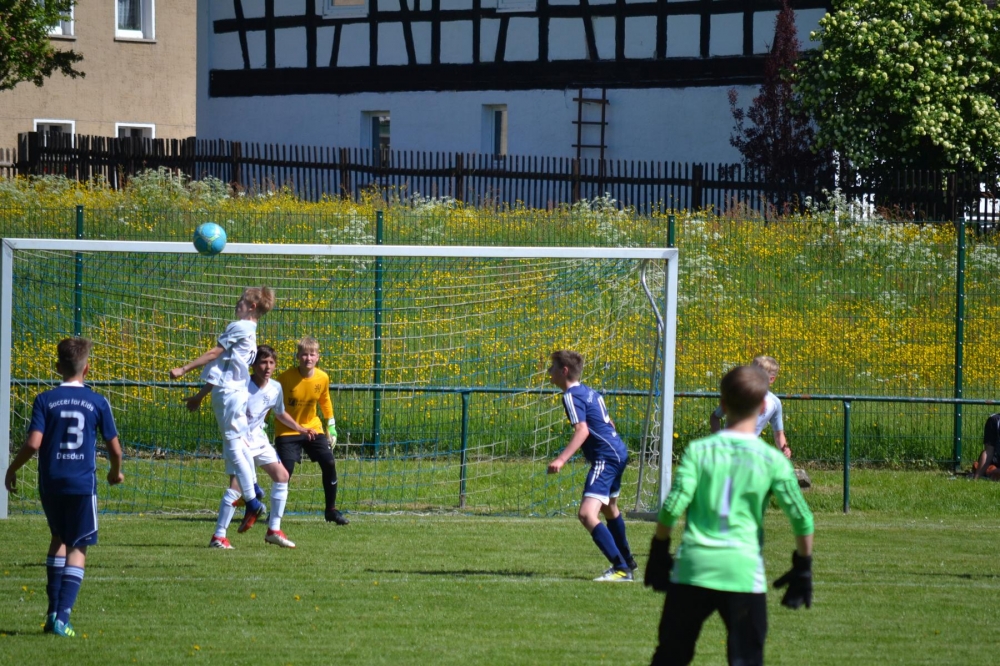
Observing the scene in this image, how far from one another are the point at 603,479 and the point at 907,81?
1564 centimetres

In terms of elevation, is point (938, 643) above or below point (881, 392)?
below

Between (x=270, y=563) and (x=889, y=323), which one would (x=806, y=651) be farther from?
(x=889, y=323)

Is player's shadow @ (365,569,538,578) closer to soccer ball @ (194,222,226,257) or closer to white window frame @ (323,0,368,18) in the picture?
soccer ball @ (194,222,226,257)

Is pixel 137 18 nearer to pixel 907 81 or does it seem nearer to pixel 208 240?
pixel 907 81

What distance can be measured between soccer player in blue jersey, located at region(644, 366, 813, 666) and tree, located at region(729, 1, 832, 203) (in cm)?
1893

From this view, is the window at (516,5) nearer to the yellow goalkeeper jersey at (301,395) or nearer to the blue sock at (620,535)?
the yellow goalkeeper jersey at (301,395)

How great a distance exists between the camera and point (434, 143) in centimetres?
2964

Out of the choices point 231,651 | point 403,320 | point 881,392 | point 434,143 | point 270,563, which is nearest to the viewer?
point 231,651

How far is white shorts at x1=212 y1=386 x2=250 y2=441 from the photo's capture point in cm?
965

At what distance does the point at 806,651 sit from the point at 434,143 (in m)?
23.7

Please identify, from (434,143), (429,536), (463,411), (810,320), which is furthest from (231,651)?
(434,143)

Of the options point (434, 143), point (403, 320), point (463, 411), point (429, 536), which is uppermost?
point (434, 143)

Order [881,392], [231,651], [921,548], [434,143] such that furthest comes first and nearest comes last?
[434,143] < [881,392] < [921,548] < [231,651]

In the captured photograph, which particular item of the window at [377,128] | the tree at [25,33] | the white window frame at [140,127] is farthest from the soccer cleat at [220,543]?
the white window frame at [140,127]
